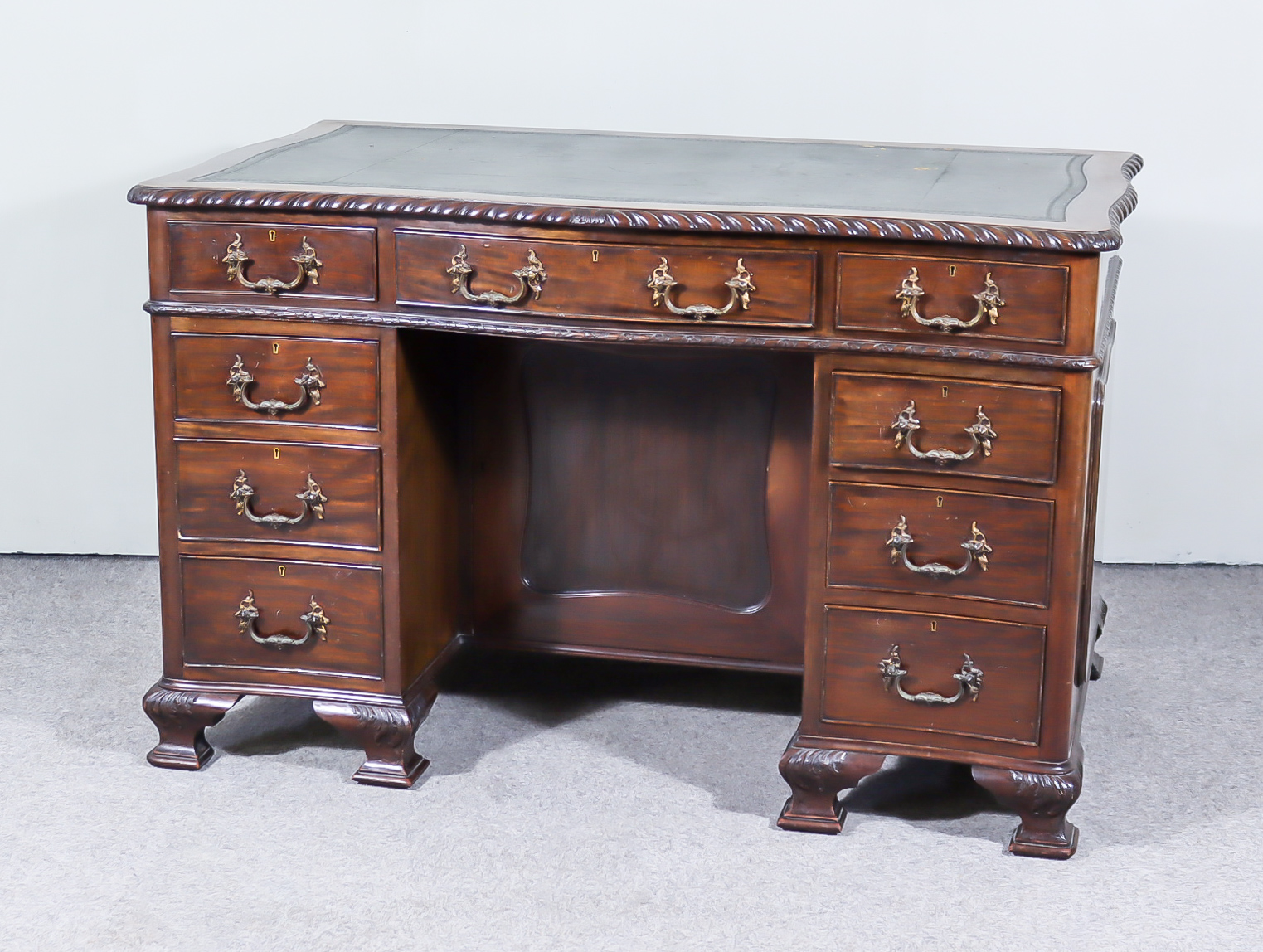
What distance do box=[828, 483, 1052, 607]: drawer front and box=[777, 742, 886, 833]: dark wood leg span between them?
25cm

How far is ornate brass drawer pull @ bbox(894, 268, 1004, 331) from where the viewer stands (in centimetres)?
208

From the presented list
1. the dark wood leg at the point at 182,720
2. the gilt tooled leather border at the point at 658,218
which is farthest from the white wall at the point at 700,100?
the dark wood leg at the point at 182,720

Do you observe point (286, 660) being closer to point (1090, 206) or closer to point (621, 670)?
point (621, 670)

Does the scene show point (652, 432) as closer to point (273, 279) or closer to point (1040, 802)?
point (273, 279)

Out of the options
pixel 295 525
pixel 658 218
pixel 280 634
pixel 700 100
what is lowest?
pixel 280 634

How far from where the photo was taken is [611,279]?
222 cm

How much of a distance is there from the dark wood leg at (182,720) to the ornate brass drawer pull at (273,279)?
2.09ft

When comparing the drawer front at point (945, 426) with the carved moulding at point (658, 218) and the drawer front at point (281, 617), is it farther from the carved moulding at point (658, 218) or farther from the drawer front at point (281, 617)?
the drawer front at point (281, 617)

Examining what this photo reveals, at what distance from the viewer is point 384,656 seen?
2.43m

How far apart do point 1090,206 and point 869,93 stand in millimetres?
1109

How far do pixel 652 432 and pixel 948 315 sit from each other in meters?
0.65

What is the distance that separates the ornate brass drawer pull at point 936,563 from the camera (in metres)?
2.19

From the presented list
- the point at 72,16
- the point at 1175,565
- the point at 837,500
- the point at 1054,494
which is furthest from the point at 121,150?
the point at 1175,565

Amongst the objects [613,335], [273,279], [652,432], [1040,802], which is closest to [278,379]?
[273,279]
